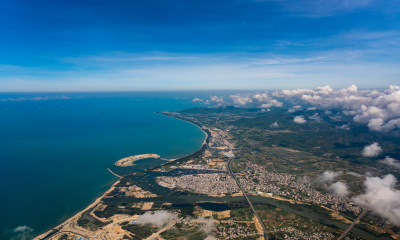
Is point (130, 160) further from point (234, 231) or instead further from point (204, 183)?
point (234, 231)

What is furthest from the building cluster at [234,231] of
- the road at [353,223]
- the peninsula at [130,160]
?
the peninsula at [130,160]

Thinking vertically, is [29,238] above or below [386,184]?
above

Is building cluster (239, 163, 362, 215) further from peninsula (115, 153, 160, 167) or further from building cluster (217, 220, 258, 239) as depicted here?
peninsula (115, 153, 160, 167)

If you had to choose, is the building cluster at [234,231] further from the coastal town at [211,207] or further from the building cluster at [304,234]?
the building cluster at [304,234]

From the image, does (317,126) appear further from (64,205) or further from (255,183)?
(64,205)

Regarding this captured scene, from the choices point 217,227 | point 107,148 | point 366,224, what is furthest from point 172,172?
point 366,224
